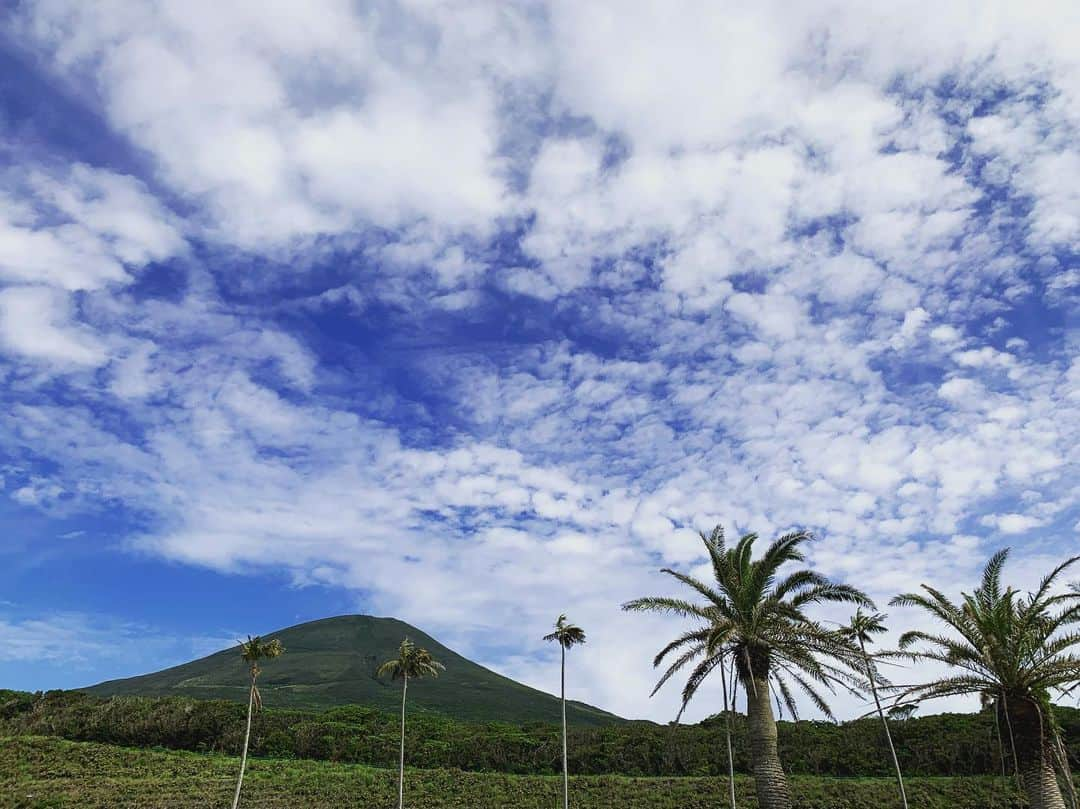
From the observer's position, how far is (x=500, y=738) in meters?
75.4

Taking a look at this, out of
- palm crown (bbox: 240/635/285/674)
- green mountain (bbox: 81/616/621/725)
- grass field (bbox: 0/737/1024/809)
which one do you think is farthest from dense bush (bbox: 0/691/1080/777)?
green mountain (bbox: 81/616/621/725)

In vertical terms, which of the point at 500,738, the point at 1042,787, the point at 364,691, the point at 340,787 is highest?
the point at 364,691

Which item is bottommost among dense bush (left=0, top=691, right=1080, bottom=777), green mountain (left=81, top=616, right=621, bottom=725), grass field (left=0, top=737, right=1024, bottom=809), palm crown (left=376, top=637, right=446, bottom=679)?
grass field (left=0, top=737, right=1024, bottom=809)

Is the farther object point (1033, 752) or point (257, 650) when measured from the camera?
point (257, 650)

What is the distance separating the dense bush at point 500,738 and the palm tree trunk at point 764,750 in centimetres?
3675

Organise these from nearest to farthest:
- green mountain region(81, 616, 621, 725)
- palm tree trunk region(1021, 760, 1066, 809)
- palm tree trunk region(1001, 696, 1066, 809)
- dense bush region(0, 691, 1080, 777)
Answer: palm tree trunk region(1021, 760, 1066, 809), palm tree trunk region(1001, 696, 1066, 809), dense bush region(0, 691, 1080, 777), green mountain region(81, 616, 621, 725)

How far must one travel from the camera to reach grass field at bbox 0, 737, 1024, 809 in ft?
172

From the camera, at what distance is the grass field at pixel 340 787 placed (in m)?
52.3

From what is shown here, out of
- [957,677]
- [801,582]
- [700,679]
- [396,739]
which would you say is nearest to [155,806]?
[396,739]

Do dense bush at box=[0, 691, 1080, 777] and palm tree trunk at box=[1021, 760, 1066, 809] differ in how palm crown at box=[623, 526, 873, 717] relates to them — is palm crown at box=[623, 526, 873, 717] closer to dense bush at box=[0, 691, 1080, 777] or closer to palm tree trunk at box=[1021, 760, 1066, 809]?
palm tree trunk at box=[1021, 760, 1066, 809]

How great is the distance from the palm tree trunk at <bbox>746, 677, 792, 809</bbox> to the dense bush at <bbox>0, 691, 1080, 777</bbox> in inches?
1447

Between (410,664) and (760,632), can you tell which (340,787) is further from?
(760,632)

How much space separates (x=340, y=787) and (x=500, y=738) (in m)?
18.8

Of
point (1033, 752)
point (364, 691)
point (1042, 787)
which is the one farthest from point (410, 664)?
point (364, 691)
